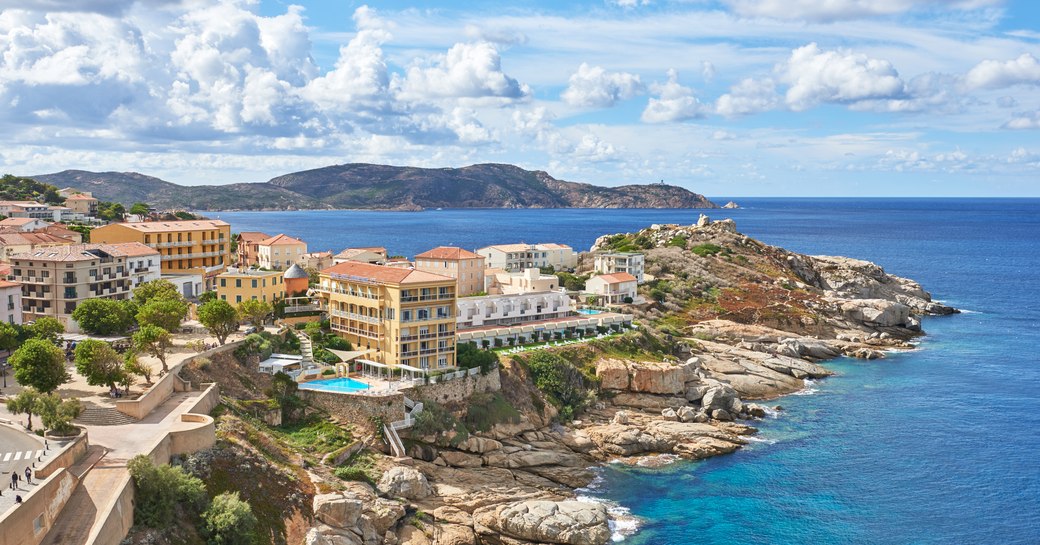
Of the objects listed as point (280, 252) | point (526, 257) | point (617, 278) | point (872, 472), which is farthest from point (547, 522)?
point (526, 257)

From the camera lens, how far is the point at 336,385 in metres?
60.7

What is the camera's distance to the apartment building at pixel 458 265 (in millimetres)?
91375

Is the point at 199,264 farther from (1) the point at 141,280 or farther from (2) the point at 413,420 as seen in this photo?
(2) the point at 413,420

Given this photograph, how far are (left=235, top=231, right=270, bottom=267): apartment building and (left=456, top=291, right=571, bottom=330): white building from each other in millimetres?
38175

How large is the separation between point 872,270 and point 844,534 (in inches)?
3945

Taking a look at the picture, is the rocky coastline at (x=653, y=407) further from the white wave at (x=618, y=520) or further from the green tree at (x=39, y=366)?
the green tree at (x=39, y=366)

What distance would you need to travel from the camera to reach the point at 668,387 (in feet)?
245

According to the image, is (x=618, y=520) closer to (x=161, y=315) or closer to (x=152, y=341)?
(x=152, y=341)

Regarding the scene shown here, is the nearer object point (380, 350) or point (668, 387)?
point (380, 350)

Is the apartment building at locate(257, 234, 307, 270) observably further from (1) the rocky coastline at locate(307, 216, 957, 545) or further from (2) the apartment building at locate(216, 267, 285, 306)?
(1) the rocky coastline at locate(307, 216, 957, 545)

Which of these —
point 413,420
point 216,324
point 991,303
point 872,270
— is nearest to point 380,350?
point 413,420

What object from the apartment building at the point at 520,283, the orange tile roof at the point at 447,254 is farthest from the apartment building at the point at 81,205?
the apartment building at the point at 520,283

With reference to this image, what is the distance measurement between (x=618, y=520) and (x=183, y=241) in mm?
68956

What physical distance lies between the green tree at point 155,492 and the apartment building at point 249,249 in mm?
68701
